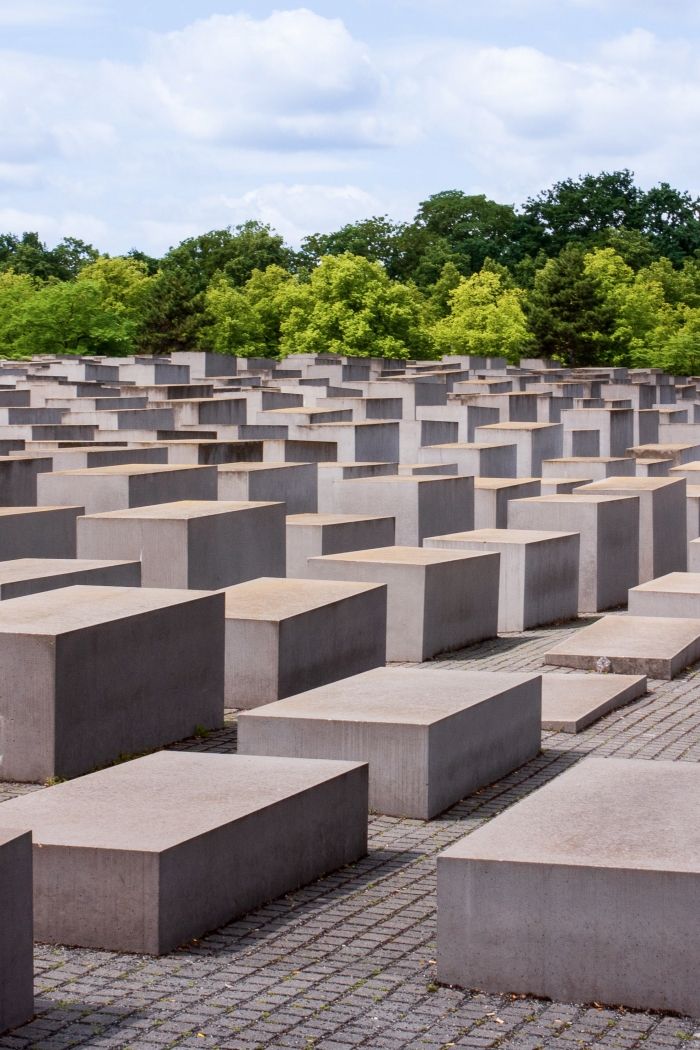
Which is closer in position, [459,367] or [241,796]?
[241,796]

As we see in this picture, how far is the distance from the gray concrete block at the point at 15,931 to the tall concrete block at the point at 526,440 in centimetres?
2500

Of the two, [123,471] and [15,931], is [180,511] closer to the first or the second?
[123,471]

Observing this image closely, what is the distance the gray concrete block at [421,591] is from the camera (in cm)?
1465

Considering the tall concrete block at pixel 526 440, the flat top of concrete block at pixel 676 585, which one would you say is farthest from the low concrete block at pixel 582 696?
the tall concrete block at pixel 526 440

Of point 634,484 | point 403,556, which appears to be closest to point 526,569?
point 403,556

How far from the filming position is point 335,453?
80.1 ft

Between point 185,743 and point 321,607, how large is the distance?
1.94m

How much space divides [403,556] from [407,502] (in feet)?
15.3

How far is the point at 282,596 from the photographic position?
12727 mm

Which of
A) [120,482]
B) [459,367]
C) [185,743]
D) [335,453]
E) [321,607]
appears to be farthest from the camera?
[459,367]

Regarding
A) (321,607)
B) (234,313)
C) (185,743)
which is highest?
(234,313)

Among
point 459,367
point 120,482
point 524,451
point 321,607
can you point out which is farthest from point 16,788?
point 459,367

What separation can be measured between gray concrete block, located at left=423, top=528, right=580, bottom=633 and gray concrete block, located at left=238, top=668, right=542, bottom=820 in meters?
7.08

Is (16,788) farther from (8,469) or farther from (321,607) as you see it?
(8,469)
